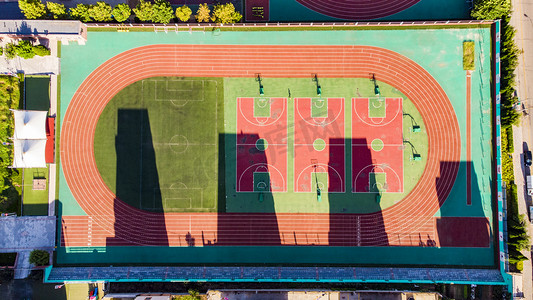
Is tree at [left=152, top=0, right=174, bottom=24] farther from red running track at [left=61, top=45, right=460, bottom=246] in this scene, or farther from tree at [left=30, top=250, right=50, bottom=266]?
tree at [left=30, top=250, right=50, bottom=266]

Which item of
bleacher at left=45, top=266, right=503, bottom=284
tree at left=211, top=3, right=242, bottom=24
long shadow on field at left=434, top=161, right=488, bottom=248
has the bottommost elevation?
bleacher at left=45, top=266, right=503, bottom=284

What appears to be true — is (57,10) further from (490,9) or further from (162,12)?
(490,9)

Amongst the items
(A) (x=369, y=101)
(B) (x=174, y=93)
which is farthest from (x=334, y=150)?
(B) (x=174, y=93)

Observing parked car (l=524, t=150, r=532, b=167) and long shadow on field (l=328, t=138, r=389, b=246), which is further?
long shadow on field (l=328, t=138, r=389, b=246)

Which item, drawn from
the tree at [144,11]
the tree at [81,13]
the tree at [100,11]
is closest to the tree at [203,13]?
the tree at [144,11]

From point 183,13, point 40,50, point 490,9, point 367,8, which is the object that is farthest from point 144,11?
point 490,9

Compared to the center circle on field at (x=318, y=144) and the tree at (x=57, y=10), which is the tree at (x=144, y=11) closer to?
the tree at (x=57, y=10)

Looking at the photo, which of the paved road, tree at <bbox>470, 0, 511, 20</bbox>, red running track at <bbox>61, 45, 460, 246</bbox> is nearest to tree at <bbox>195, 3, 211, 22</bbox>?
red running track at <bbox>61, 45, 460, 246</bbox>

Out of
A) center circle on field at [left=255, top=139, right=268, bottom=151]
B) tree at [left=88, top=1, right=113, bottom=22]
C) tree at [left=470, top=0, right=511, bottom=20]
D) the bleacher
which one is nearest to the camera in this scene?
tree at [left=470, top=0, right=511, bottom=20]
